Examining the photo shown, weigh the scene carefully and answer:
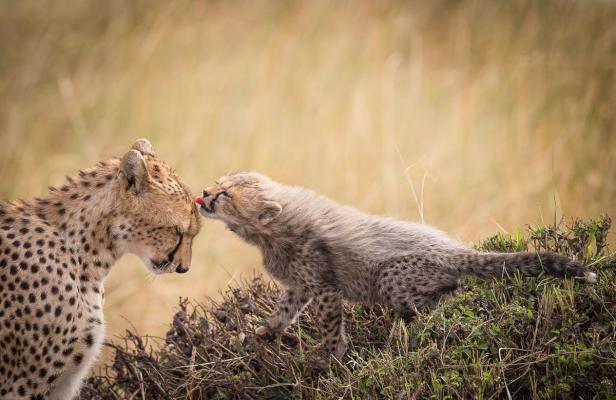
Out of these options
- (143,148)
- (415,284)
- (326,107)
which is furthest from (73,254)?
(326,107)

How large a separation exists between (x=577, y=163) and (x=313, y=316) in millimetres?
2465

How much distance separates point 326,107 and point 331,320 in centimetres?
287

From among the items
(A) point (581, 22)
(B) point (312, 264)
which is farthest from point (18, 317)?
(A) point (581, 22)

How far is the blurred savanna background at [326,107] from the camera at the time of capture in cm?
547

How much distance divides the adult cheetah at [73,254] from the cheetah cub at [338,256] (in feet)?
1.43

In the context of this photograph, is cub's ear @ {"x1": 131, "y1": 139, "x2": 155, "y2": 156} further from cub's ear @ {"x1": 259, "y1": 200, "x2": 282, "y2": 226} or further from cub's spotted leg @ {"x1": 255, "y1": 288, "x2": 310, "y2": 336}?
cub's spotted leg @ {"x1": 255, "y1": 288, "x2": 310, "y2": 336}

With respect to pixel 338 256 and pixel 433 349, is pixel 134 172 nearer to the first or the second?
pixel 338 256

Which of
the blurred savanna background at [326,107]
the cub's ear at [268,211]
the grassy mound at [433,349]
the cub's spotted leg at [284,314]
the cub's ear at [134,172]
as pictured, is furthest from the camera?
the blurred savanna background at [326,107]

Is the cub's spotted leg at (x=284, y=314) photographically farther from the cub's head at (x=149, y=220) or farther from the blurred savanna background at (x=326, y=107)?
the blurred savanna background at (x=326, y=107)

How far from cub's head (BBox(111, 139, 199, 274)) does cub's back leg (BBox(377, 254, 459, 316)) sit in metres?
0.72

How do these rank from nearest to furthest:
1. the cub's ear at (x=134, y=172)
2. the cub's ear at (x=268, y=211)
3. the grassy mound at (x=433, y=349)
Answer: the grassy mound at (x=433, y=349), the cub's ear at (x=134, y=172), the cub's ear at (x=268, y=211)

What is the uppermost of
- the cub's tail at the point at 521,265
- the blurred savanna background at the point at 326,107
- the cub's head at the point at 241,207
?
the blurred savanna background at the point at 326,107

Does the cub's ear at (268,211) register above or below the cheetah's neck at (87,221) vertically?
above

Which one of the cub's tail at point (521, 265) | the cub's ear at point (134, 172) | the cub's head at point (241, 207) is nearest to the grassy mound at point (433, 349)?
the cub's tail at point (521, 265)
